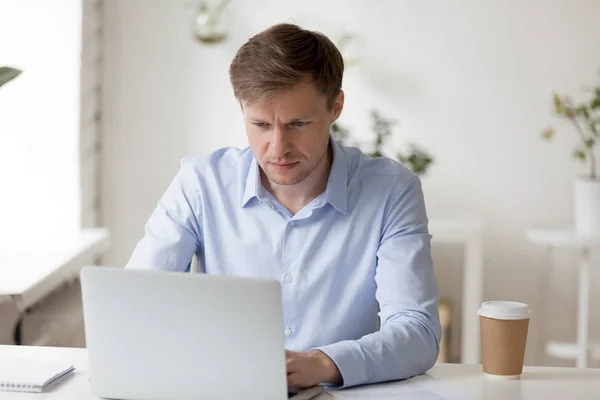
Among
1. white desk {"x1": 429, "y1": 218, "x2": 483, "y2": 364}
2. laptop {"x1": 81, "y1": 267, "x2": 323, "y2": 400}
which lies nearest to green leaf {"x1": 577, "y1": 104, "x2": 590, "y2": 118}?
white desk {"x1": 429, "y1": 218, "x2": 483, "y2": 364}

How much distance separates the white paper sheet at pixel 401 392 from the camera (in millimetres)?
1356

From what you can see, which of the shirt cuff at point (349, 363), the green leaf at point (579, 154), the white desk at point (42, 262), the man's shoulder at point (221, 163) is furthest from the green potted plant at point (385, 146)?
the shirt cuff at point (349, 363)

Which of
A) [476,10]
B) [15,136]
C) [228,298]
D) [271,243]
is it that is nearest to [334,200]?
[271,243]

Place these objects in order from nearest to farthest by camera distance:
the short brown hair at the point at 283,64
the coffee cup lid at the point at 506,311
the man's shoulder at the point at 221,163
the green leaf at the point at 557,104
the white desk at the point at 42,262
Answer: the coffee cup lid at the point at 506,311 → the short brown hair at the point at 283,64 → the man's shoulder at the point at 221,163 → the white desk at the point at 42,262 → the green leaf at the point at 557,104

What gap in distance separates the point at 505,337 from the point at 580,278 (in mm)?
2099

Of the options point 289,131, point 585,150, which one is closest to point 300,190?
point 289,131

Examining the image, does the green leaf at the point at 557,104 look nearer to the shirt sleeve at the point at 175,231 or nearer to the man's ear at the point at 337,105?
the man's ear at the point at 337,105

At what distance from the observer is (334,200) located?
5.77 feet

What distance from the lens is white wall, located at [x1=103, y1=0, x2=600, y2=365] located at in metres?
3.53

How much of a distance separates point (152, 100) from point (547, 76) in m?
1.61

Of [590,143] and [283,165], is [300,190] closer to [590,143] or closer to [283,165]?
[283,165]

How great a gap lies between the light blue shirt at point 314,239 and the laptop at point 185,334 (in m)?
0.45

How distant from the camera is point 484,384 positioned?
4.67 feet

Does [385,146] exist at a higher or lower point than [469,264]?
higher
